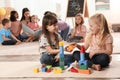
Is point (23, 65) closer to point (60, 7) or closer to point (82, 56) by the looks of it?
point (82, 56)

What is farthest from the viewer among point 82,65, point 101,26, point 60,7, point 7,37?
point 60,7

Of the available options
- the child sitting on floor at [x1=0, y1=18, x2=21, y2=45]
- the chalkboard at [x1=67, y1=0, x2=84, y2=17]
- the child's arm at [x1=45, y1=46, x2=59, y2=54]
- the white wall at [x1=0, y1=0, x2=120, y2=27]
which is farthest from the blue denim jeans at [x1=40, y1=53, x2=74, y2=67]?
the white wall at [x1=0, y1=0, x2=120, y2=27]

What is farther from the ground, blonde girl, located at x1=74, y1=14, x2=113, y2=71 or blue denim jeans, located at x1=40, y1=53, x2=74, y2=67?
blonde girl, located at x1=74, y1=14, x2=113, y2=71

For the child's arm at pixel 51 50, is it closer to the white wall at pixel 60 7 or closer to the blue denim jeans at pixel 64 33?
the blue denim jeans at pixel 64 33

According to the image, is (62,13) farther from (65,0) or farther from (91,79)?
(91,79)

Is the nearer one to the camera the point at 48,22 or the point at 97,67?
the point at 97,67

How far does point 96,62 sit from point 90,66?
8 centimetres

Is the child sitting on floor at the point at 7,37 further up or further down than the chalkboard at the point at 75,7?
further down

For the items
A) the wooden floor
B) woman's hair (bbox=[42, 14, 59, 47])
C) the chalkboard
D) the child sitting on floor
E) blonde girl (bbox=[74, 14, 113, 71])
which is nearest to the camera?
the wooden floor

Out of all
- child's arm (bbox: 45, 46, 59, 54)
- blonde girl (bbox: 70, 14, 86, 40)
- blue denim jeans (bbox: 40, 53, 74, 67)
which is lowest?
blue denim jeans (bbox: 40, 53, 74, 67)

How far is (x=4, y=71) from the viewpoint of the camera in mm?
3014

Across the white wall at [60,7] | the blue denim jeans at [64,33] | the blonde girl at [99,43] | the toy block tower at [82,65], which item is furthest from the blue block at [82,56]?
the white wall at [60,7]

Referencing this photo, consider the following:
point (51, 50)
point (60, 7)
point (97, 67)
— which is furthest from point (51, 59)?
point (60, 7)

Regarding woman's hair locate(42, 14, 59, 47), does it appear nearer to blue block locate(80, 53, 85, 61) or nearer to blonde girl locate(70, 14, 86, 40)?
blue block locate(80, 53, 85, 61)
